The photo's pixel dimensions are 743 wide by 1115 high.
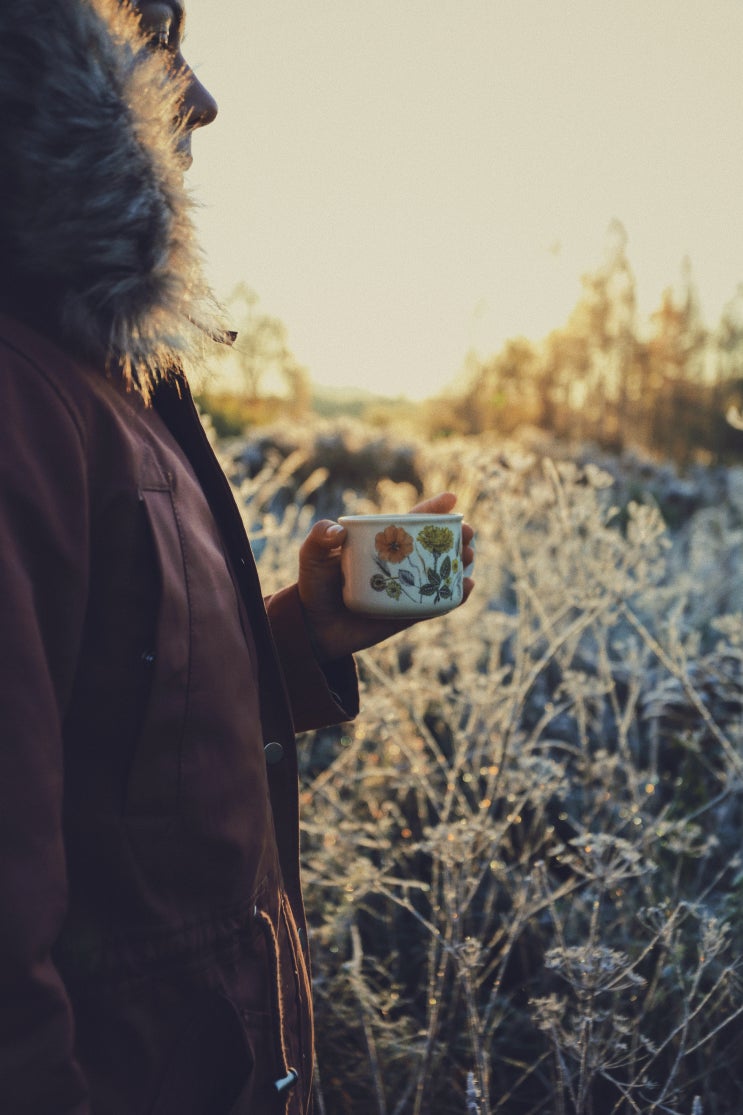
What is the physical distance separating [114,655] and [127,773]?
13cm

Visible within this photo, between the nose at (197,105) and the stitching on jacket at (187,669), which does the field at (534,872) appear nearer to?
the stitching on jacket at (187,669)

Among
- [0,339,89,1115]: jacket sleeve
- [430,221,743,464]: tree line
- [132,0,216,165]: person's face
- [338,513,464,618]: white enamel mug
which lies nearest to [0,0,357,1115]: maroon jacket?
[0,339,89,1115]: jacket sleeve

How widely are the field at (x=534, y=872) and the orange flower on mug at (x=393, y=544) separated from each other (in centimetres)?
68

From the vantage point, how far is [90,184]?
0.86 metres

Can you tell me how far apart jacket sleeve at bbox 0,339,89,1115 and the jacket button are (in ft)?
1.26

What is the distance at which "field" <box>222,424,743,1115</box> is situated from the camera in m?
1.77

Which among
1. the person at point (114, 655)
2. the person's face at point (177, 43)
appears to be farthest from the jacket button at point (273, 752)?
the person's face at point (177, 43)

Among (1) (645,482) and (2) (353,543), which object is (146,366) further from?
(1) (645,482)

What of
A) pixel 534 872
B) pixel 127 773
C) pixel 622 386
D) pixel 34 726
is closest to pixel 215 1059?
pixel 127 773

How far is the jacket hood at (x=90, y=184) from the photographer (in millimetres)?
836

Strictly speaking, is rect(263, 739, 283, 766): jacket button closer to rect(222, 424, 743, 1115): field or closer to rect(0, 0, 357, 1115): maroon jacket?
rect(0, 0, 357, 1115): maroon jacket

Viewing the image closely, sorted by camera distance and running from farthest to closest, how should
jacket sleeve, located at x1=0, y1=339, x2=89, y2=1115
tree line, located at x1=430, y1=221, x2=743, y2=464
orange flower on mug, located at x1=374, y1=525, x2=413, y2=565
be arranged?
tree line, located at x1=430, y1=221, x2=743, y2=464
orange flower on mug, located at x1=374, y1=525, x2=413, y2=565
jacket sleeve, located at x1=0, y1=339, x2=89, y2=1115

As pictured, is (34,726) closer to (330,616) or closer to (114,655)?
(114,655)

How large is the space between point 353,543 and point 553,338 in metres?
15.7
